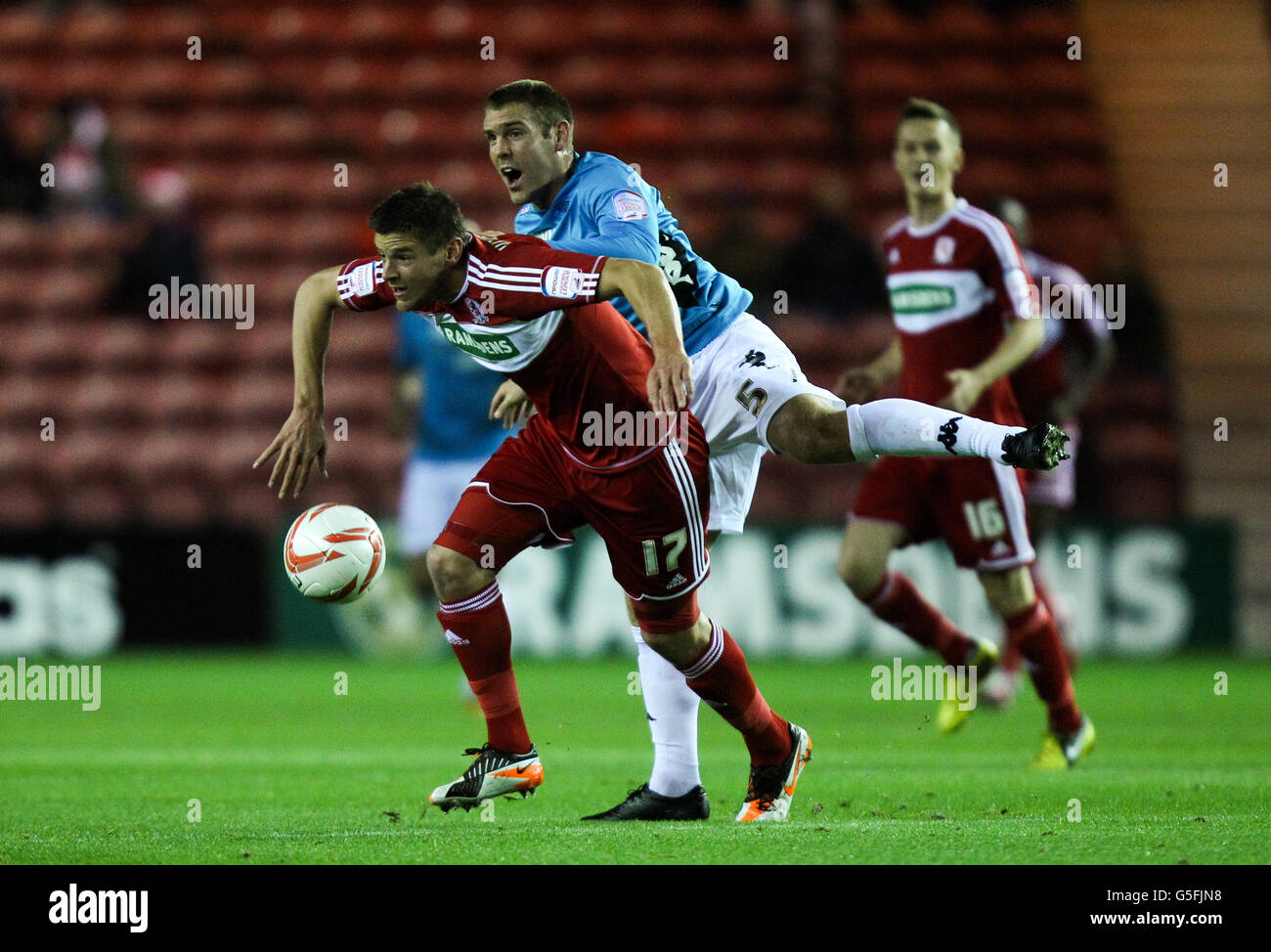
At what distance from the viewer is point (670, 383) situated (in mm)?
4434

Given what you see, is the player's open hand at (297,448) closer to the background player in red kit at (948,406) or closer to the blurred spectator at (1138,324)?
the background player in red kit at (948,406)

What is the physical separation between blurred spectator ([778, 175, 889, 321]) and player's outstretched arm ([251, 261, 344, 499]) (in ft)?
28.9

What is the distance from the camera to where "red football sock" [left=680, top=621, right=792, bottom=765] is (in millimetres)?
5168

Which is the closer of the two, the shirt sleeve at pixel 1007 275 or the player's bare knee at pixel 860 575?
the shirt sleeve at pixel 1007 275

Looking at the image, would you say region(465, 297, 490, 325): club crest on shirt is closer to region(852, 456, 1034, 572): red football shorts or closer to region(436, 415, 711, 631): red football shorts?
region(436, 415, 711, 631): red football shorts

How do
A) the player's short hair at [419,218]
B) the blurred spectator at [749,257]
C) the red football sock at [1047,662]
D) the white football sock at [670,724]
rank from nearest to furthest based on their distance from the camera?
the player's short hair at [419,218]
the white football sock at [670,724]
the red football sock at [1047,662]
the blurred spectator at [749,257]

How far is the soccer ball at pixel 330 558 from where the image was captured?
5227 mm

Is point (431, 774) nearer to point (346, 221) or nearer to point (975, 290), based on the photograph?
point (975, 290)

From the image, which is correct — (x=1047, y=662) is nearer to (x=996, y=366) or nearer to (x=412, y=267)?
(x=996, y=366)

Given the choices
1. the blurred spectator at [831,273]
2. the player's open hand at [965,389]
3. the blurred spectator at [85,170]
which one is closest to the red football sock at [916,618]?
the player's open hand at [965,389]

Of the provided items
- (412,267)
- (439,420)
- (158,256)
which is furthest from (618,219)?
(158,256)

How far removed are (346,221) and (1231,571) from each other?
793 cm

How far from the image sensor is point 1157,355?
13445 millimetres

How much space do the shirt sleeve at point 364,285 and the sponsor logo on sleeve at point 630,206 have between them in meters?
0.73
